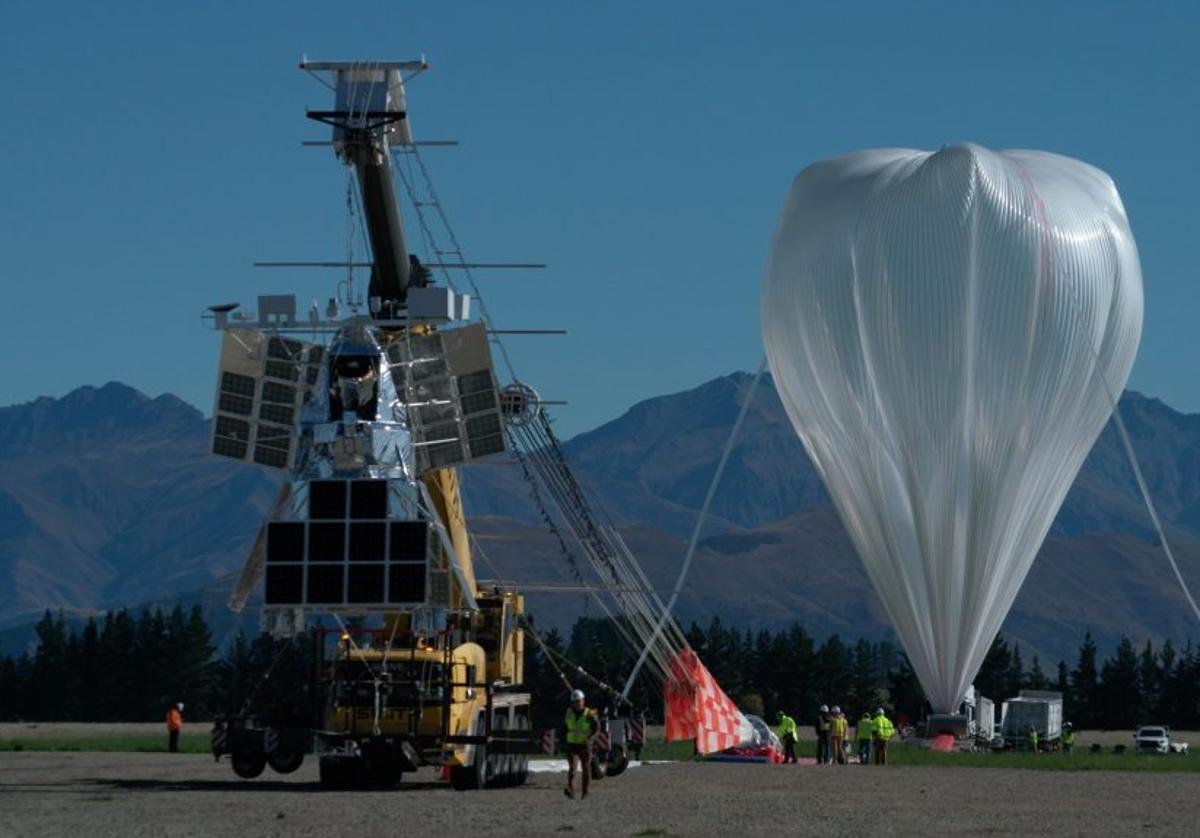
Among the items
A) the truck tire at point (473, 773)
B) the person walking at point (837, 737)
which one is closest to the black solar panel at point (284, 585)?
the truck tire at point (473, 773)

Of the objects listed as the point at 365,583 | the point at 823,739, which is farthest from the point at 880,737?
the point at 365,583

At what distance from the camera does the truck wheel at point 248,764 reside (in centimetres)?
4406

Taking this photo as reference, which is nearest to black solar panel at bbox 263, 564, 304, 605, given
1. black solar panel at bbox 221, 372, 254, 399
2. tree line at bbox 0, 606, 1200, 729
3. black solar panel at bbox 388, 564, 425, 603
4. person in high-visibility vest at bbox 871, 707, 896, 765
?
black solar panel at bbox 388, 564, 425, 603

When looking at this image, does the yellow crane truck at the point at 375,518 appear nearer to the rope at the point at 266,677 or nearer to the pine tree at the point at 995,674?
the rope at the point at 266,677

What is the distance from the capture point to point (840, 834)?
31.9 m

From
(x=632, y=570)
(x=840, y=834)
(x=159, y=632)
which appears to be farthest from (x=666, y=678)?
(x=159, y=632)

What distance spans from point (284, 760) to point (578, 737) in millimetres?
6009

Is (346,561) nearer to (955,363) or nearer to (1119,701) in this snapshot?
(955,363)

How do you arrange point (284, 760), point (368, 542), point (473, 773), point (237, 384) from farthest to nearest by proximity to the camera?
point (237, 384) < point (284, 760) < point (473, 773) < point (368, 542)

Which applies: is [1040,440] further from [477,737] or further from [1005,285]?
[477,737]

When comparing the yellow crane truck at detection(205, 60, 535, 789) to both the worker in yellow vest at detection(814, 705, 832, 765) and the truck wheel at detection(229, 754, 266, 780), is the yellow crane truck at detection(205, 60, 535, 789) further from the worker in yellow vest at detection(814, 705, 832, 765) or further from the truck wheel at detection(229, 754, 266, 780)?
the worker in yellow vest at detection(814, 705, 832, 765)

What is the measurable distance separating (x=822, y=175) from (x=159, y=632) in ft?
238

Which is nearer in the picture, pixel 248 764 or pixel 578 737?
pixel 578 737

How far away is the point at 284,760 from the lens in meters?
42.8
